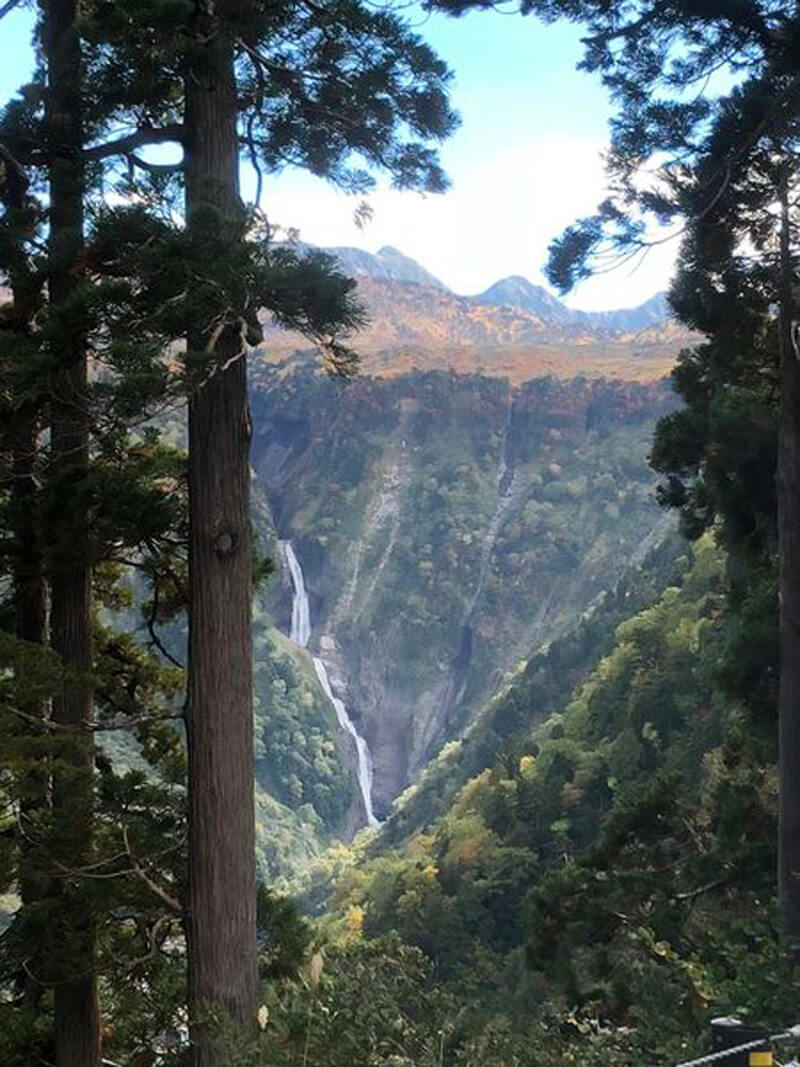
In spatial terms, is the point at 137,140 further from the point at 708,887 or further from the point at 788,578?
the point at 708,887

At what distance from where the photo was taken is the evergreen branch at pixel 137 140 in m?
5.09

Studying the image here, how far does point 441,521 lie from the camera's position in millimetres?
131625

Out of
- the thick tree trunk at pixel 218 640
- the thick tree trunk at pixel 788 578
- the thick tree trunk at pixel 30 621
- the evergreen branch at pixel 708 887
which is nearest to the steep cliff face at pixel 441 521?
the evergreen branch at pixel 708 887

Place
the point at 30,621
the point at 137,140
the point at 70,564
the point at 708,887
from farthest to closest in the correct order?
the point at 708,887 → the point at 30,621 → the point at 70,564 → the point at 137,140

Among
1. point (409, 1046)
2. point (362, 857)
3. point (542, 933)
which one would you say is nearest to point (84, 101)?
point (409, 1046)

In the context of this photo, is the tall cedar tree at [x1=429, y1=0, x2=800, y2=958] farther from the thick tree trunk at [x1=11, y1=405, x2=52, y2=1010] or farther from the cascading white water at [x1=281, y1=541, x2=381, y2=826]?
the cascading white water at [x1=281, y1=541, x2=381, y2=826]

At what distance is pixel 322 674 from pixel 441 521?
81.2 feet

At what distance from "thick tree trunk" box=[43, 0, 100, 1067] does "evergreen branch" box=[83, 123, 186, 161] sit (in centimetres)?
15

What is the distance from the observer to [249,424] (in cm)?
495

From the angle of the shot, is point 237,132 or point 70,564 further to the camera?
point 70,564

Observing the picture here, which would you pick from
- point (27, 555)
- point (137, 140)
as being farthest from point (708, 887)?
point (137, 140)

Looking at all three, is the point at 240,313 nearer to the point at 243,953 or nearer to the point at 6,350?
the point at 6,350

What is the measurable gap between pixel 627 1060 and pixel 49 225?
4.96 metres

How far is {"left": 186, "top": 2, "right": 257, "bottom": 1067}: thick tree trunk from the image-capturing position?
4605mm
